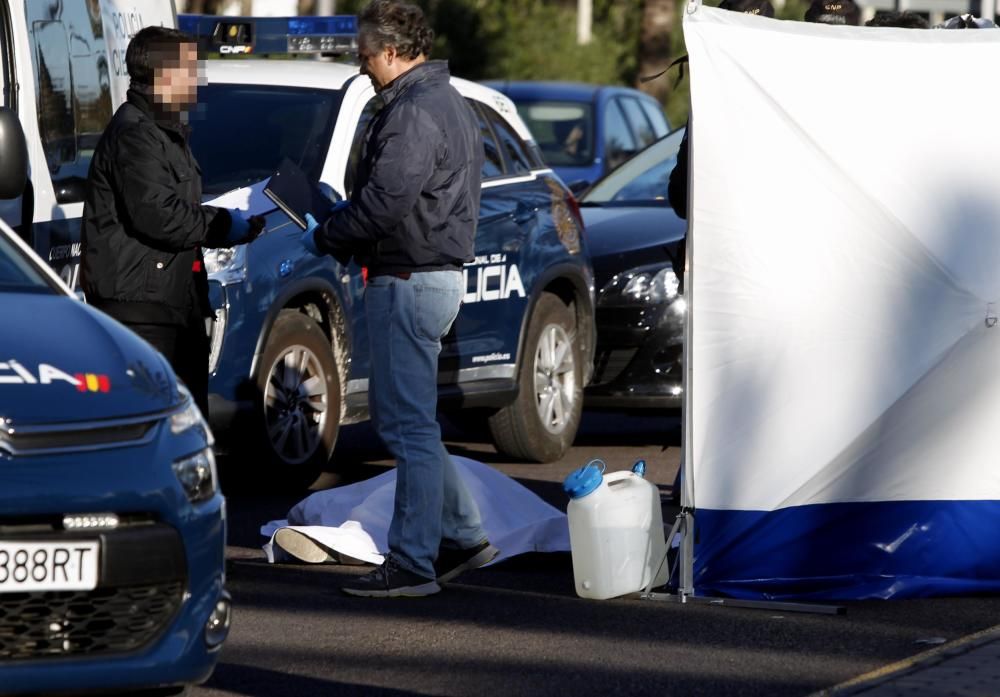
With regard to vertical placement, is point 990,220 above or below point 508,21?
above

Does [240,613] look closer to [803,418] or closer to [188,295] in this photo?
[188,295]

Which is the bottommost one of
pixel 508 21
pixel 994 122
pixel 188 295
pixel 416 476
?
pixel 508 21

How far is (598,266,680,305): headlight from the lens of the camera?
10359 mm

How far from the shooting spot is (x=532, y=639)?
20.0 ft

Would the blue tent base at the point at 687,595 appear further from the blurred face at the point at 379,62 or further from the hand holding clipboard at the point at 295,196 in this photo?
the blurred face at the point at 379,62

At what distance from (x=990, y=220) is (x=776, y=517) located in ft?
3.86

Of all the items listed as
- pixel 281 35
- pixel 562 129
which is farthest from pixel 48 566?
pixel 562 129

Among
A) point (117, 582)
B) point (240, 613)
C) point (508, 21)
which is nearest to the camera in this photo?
point (117, 582)

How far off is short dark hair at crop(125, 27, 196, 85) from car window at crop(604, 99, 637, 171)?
11.6 meters

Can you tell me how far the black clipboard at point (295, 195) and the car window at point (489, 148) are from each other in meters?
3.25

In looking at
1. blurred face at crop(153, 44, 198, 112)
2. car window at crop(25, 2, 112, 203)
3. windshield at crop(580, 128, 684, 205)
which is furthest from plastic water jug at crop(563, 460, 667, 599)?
windshield at crop(580, 128, 684, 205)

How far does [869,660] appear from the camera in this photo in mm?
5809

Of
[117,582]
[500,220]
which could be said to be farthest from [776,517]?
[500,220]

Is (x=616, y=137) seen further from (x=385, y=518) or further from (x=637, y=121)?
(x=385, y=518)
